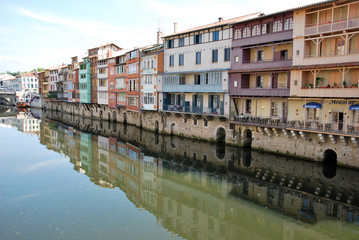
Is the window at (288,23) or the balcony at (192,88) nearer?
the window at (288,23)

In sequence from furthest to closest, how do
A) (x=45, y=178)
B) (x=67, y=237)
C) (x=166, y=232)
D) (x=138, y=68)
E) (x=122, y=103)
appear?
1. (x=122, y=103)
2. (x=138, y=68)
3. (x=45, y=178)
4. (x=166, y=232)
5. (x=67, y=237)

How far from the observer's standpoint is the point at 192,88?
132 ft

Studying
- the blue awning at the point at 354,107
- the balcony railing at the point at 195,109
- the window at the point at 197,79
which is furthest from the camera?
the window at the point at 197,79

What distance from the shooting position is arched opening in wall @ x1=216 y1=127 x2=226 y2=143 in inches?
1512

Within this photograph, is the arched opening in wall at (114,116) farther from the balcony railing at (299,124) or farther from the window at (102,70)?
the balcony railing at (299,124)

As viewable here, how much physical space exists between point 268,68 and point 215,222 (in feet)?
61.6

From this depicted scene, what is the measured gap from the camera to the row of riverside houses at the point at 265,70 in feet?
85.7

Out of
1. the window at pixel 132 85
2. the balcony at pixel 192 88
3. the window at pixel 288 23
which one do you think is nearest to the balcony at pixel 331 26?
the window at pixel 288 23

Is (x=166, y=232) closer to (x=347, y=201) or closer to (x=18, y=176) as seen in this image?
(x=347, y=201)

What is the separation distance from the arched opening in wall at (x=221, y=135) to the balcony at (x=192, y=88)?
5.14 metres

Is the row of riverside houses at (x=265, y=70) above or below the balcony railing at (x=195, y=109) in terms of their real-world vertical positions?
above

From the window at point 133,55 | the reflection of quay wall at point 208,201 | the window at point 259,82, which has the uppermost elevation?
the window at point 133,55

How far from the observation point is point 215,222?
18.2 meters

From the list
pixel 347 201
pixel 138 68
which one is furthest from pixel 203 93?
pixel 347 201
